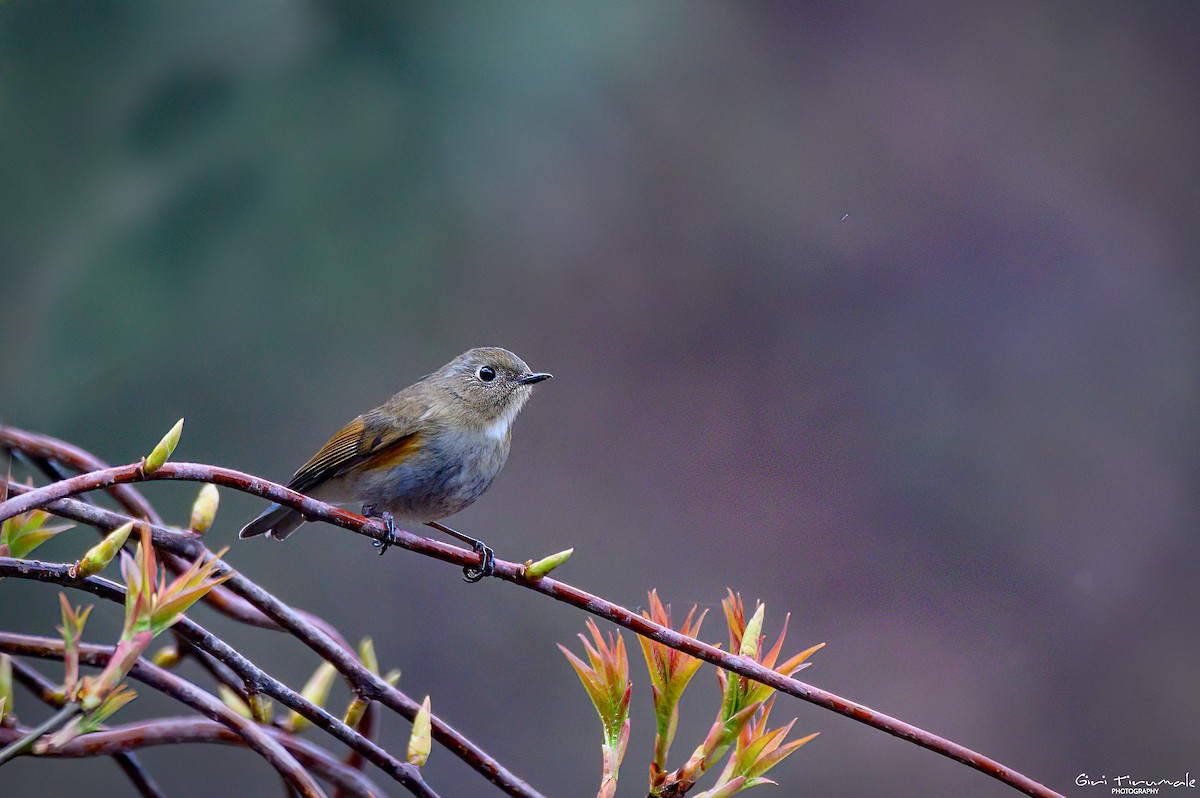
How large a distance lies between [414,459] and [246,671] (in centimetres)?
62

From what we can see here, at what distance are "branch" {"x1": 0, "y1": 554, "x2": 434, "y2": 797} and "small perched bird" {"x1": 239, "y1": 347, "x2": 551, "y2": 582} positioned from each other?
52 centimetres

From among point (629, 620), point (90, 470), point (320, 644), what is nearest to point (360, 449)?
point (90, 470)

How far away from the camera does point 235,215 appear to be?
1.34m

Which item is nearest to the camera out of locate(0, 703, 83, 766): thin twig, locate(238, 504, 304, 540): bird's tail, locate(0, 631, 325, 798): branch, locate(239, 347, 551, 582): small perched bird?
locate(0, 703, 83, 766): thin twig

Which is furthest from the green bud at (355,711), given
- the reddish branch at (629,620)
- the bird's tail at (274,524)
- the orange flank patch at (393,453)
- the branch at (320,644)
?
the orange flank patch at (393,453)

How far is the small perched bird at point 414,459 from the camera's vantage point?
1.10m

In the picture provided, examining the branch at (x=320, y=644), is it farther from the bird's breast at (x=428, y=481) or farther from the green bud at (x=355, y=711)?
the bird's breast at (x=428, y=481)

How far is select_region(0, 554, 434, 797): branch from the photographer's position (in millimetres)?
466

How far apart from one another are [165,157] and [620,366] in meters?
0.70

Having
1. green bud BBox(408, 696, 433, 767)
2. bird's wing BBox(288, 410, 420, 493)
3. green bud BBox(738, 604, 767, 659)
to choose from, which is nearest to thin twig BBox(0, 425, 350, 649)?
green bud BBox(408, 696, 433, 767)

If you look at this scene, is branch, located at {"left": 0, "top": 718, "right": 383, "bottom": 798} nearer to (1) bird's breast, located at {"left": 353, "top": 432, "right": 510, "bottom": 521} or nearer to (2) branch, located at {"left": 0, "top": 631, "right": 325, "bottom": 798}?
(2) branch, located at {"left": 0, "top": 631, "right": 325, "bottom": 798}

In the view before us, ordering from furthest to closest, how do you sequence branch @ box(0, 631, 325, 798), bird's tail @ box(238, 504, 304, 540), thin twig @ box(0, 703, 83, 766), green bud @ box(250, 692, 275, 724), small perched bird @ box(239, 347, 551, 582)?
1. small perched bird @ box(239, 347, 551, 582)
2. bird's tail @ box(238, 504, 304, 540)
3. green bud @ box(250, 692, 275, 724)
4. branch @ box(0, 631, 325, 798)
5. thin twig @ box(0, 703, 83, 766)

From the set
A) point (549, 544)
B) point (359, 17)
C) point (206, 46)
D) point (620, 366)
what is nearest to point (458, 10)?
point (359, 17)

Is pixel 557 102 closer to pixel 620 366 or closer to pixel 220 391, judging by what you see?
pixel 620 366
